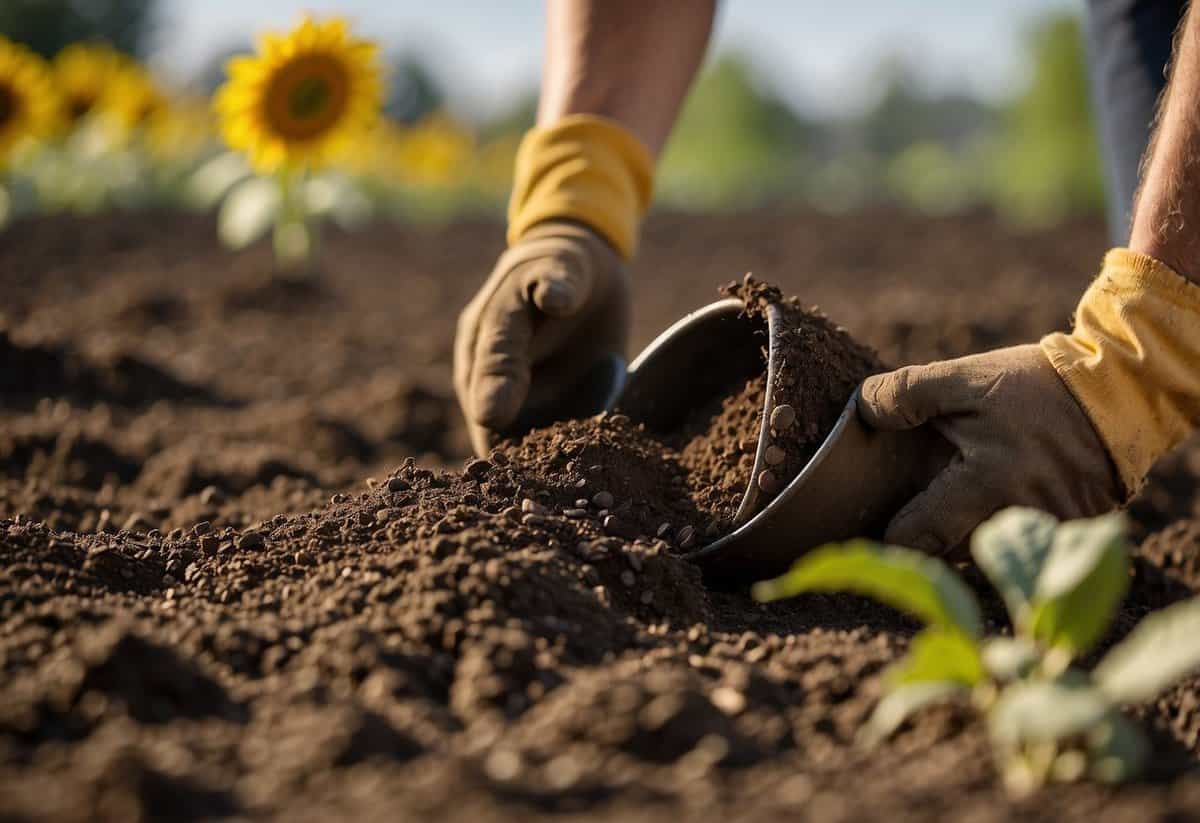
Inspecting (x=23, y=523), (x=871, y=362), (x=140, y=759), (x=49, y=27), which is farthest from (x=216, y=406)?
(x=49, y=27)

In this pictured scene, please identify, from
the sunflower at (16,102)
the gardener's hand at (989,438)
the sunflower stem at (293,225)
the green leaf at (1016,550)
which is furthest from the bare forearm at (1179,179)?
the sunflower at (16,102)

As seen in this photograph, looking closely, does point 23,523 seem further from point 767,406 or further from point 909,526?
point 909,526

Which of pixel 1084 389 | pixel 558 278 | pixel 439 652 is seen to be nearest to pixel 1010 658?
pixel 439 652

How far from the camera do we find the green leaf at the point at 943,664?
1.20 meters

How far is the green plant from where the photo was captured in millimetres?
1134

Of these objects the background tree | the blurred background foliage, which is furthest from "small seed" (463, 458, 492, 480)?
the background tree

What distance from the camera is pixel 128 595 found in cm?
176

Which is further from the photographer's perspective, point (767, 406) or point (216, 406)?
point (216, 406)

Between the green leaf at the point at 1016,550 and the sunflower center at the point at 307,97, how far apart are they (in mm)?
4121

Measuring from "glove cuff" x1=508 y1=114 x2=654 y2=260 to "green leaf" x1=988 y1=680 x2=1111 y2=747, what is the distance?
1.67m

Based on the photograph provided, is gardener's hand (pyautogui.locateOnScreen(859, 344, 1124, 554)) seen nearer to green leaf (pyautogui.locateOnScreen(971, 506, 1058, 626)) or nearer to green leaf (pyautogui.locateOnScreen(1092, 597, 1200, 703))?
green leaf (pyautogui.locateOnScreen(971, 506, 1058, 626))

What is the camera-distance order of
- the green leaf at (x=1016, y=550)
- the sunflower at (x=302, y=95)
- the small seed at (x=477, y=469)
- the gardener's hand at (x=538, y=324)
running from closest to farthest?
the green leaf at (x=1016, y=550), the small seed at (x=477, y=469), the gardener's hand at (x=538, y=324), the sunflower at (x=302, y=95)

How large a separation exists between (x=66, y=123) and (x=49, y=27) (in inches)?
578

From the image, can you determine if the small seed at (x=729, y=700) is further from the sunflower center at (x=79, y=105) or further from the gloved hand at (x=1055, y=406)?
the sunflower center at (x=79, y=105)
